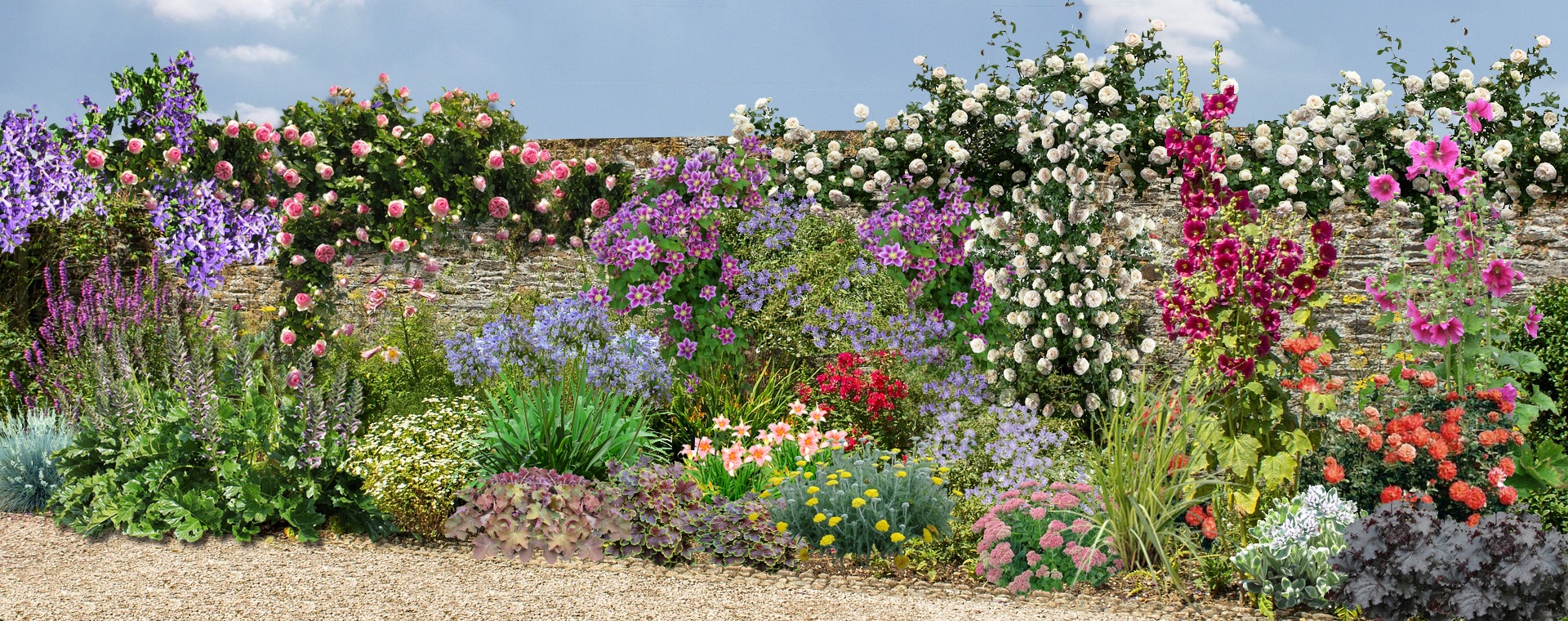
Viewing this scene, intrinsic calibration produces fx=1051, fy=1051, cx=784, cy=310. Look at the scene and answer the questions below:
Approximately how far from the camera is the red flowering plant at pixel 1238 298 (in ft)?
12.8

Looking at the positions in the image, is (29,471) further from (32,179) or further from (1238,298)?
(1238,298)

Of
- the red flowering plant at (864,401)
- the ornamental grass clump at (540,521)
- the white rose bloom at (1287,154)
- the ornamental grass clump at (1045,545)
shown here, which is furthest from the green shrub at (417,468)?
the white rose bloom at (1287,154)

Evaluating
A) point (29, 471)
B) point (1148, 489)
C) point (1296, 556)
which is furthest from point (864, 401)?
point (29, 471)

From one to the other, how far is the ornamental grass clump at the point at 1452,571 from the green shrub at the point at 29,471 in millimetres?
5623

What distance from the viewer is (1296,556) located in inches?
134

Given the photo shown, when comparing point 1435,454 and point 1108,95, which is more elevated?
point 1108,95

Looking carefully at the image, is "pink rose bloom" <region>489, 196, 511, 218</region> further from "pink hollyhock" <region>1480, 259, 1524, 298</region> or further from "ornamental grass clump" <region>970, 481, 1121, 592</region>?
"pink hollyhock" <region>1480, 259, 1524, 298</region>

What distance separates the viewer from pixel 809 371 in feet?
20.8

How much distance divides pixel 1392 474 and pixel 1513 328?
2134 millimetres

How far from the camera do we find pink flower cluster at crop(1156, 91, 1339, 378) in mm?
3916

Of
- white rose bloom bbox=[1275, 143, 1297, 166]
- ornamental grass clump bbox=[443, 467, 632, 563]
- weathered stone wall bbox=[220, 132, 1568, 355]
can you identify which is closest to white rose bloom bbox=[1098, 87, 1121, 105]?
white rose bloom bbox=[1275, 143, 1297, 166]

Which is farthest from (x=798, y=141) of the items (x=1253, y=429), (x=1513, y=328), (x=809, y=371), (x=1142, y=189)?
(x=1513, y=328)

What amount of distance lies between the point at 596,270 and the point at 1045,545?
15.2 ft

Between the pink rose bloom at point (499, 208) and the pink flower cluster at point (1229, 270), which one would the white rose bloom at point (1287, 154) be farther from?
the pink rose bloom at point (499, 208)
